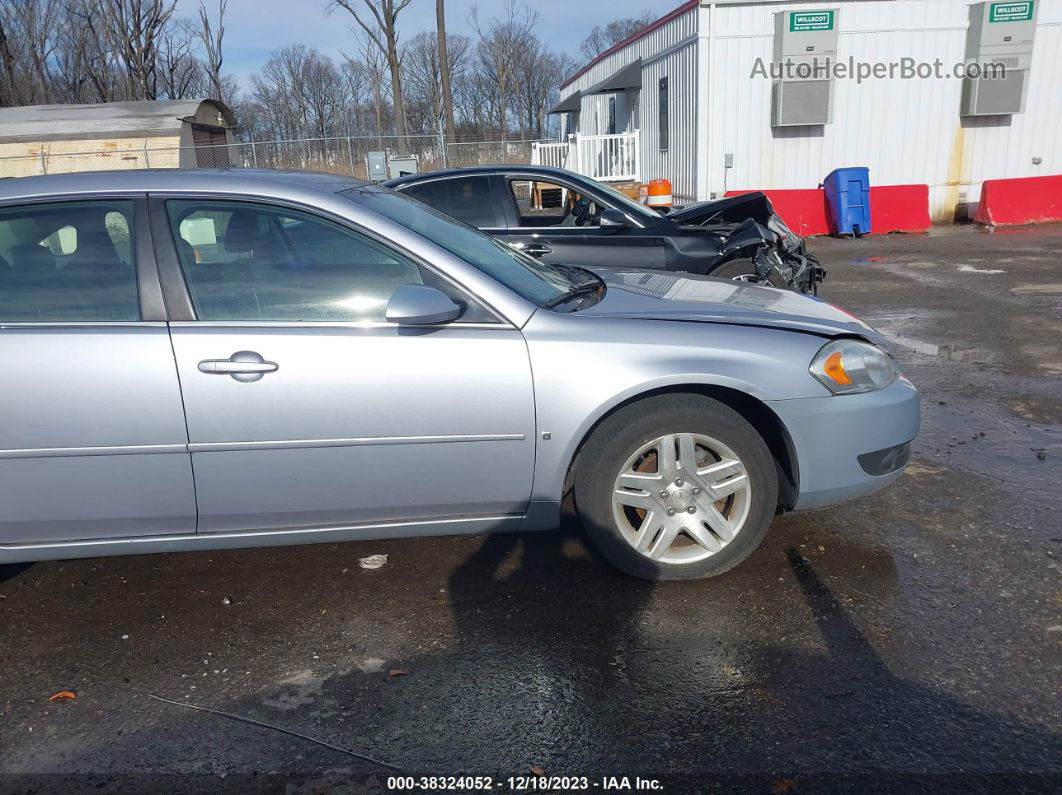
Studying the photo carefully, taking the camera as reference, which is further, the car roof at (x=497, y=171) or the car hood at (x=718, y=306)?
the car roof at (x=497, y=171)

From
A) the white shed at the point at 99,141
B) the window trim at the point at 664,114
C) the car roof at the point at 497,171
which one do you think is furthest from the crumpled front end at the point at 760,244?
the white shed at the point at 99,141

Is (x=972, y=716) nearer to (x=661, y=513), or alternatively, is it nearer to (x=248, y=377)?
(x=661, y=513)

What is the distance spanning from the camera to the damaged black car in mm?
6816

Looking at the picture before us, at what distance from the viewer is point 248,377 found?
3.02 meters

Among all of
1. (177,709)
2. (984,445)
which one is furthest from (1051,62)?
(177,709)

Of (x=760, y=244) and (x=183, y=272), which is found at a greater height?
(x=183, y=272)

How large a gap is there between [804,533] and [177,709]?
105 inches

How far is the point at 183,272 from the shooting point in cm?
313

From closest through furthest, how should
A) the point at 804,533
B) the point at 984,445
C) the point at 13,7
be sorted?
the point at 804,533, the point at 984,445, the point at 13,7

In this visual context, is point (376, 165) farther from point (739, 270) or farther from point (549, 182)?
point (739, 270)

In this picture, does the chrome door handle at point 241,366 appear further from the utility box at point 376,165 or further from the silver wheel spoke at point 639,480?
the utility box at point 376,165

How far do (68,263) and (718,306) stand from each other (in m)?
2.56

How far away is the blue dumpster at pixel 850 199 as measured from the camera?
15398mm

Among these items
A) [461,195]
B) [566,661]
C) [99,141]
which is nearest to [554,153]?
[461,195]
